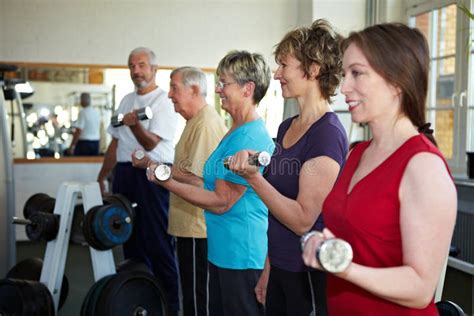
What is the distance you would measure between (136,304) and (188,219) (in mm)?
556

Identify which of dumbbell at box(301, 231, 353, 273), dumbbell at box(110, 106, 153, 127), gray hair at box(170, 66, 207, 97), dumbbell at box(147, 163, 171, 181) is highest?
gray hair at box(170, 66, 207, 97)

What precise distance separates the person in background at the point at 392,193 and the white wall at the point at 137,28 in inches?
173

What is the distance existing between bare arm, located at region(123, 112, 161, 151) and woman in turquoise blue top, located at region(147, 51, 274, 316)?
1.12 meters

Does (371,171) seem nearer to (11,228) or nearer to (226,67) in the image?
(226,67)

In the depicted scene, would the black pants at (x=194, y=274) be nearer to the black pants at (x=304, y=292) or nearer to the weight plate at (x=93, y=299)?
the weight plate at (x=93, y=299)

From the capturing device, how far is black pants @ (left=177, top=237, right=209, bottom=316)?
2395 millimetres

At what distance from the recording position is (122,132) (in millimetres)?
3490

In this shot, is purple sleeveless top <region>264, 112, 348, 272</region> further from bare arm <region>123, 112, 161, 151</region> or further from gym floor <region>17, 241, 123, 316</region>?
gym floor <region>17, 241, 123, 316</region>

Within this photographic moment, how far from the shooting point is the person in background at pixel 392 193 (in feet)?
3.18

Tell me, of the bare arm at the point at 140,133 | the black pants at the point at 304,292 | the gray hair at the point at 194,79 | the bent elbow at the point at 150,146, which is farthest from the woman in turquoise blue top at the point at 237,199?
the bent elbow at the point at 150,146

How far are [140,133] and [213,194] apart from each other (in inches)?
53.7

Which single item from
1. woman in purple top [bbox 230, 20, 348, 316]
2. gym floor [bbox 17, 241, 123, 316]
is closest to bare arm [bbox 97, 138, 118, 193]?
gym floor [bbox 17, 241, 123, 316]

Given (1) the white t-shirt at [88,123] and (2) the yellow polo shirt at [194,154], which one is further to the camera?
(1) the white t-shirt at [88,123]

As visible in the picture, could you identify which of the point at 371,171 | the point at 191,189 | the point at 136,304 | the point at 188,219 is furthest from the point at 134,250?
the point at 371,171
